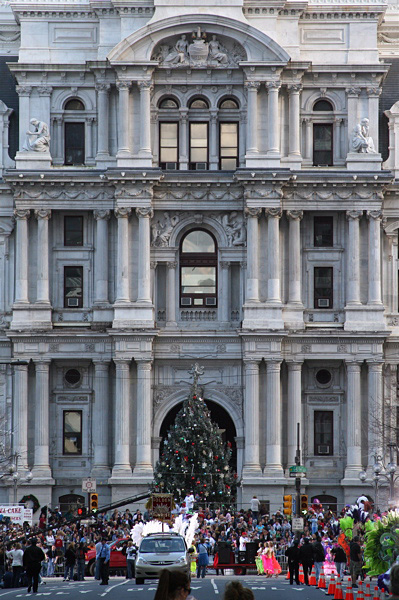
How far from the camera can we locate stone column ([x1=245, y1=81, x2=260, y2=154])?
74125 millimetres

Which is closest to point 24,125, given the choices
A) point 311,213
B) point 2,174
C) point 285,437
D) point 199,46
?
point 2,174

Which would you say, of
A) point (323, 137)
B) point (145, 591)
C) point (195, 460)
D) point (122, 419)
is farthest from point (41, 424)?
point (145, 591)

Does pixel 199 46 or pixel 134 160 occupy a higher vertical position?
pixel 199 46

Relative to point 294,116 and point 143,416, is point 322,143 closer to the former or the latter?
point 294,116

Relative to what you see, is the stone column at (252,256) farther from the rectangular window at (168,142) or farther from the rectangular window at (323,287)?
the rectangular window at (168,142)

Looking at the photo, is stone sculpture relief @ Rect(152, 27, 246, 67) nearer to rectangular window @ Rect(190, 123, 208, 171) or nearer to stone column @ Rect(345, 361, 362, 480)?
rectangular window @ Rect(190, 123, 208, 171)

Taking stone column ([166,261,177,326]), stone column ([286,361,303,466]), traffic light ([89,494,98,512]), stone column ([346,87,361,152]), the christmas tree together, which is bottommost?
traffic light ([89,494,98,512])

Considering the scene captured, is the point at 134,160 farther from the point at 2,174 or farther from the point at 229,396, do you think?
the point at 229,396

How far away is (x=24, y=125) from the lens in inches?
2982

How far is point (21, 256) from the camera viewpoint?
74.4 meters

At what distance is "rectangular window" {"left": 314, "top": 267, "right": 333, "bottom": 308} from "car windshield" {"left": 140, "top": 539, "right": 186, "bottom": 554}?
95.3ft

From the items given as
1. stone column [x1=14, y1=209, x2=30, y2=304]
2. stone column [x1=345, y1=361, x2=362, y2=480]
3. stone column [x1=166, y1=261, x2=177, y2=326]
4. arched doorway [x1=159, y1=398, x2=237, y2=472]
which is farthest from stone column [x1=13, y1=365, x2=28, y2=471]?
stone column [x1=345, y1=361, x2=362, y2=480]

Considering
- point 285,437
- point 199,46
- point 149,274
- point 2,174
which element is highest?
point 199,46

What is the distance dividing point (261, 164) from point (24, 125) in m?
11.8
